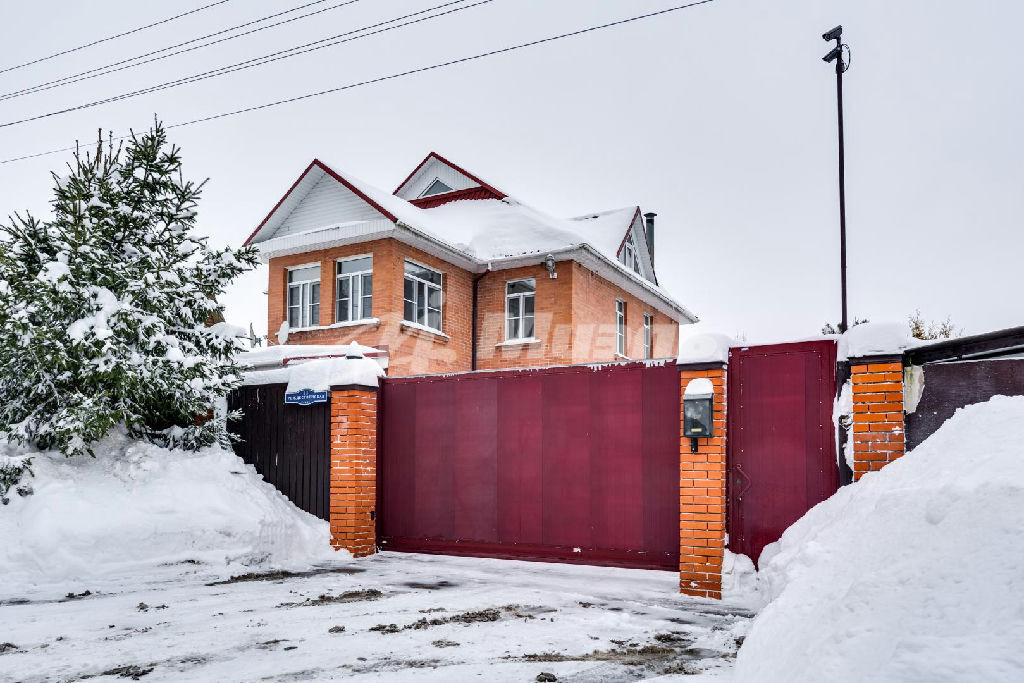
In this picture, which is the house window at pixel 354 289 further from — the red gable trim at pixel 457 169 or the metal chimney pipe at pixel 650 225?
the metal chimney pipe at pixel 650 225

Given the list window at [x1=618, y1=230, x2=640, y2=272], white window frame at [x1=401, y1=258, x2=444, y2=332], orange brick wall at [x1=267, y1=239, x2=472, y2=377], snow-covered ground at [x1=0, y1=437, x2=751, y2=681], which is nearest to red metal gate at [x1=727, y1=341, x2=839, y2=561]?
snow-covered ground at [x1=0, y1=437, x2=751, y2=681]

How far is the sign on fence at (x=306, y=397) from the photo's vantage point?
8.93 metres

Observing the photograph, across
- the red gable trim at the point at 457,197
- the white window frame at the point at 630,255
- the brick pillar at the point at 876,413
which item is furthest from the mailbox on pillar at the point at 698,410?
the white window frame at the point at 630,255

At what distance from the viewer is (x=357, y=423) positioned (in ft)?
28.1

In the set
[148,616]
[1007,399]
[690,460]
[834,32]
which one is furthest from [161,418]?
[834,32]

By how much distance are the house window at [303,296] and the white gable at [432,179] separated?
4.64 meters

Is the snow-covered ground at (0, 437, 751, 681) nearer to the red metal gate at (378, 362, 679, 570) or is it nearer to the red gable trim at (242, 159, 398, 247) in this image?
the red metal gate at (378, 362, 679, 570)

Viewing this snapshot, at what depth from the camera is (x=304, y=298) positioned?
16.9 m

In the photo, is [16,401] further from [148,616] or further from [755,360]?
[755,360]

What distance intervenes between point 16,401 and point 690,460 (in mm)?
7565

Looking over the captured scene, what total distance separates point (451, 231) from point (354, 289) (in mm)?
2912

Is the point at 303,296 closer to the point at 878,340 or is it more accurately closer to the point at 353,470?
the point at 353,470

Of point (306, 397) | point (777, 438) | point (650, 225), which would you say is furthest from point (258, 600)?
point (650, 225)

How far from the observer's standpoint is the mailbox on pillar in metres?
6.28
